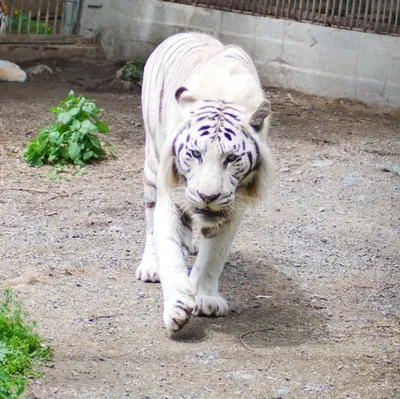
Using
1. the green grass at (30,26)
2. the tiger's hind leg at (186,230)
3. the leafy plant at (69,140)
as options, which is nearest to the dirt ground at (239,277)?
the leafy plant at (69,140)

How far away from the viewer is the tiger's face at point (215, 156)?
3.91 metres

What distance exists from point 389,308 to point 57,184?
9.23ft

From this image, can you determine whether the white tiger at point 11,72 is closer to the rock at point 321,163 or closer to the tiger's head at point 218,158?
the rock at point 321,163

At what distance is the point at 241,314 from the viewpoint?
4.50 meters

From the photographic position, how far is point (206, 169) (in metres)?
3.92

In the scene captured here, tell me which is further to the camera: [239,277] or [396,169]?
[396,169]

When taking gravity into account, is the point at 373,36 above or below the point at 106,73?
above

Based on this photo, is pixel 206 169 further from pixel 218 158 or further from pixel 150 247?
pixel 150 247

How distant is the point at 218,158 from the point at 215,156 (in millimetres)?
19

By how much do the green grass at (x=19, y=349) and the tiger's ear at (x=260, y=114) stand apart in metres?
1.31

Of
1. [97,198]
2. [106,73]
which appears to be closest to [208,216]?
[97,198]

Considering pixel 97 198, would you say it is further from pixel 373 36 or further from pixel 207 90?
pixel 373 36

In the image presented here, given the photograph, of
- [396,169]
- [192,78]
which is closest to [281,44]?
[396,169]

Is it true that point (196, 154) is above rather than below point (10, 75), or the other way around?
above
